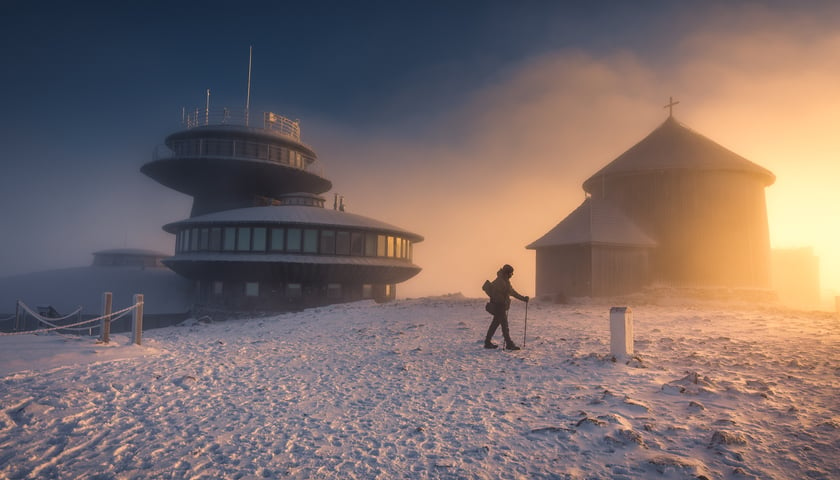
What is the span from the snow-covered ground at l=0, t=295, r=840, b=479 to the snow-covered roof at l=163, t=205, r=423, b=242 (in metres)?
17.6

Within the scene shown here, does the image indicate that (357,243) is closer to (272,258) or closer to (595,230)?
(272,258)

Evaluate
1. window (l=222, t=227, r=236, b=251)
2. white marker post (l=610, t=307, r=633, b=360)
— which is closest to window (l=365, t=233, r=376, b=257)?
window (l=222, t=227, r=236, b=251)

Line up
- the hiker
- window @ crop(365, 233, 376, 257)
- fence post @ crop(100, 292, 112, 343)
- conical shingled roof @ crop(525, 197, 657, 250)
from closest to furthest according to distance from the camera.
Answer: the hiker < fence post @ crop(100, 292, 112, 343) < conical shingled roof @ crop(525, 197, 657, 250) < window @ crop(365, 233, 376, 257)

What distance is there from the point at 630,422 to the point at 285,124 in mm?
41502

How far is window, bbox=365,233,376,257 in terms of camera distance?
31.3m

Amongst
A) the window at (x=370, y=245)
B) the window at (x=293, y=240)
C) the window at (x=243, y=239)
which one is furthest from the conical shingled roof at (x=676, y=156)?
the window at (x=243, y=239)

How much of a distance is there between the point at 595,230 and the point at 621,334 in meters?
16.5

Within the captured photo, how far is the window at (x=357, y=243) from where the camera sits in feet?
101

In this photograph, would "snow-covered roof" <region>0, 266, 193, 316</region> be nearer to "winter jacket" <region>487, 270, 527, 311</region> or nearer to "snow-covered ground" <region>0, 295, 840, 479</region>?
"snow-covered ground" <region>0, 295, 840, 479</region>

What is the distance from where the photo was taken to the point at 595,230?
24531 mm

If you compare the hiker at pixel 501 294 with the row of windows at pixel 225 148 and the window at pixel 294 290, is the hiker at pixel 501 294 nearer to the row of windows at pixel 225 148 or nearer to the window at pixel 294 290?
the window at pixel 294 290

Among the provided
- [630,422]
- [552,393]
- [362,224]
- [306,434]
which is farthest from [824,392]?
[362,224]

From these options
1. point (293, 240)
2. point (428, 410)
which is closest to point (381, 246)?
point (293, 240)

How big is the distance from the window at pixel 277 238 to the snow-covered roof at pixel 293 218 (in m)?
0.81
